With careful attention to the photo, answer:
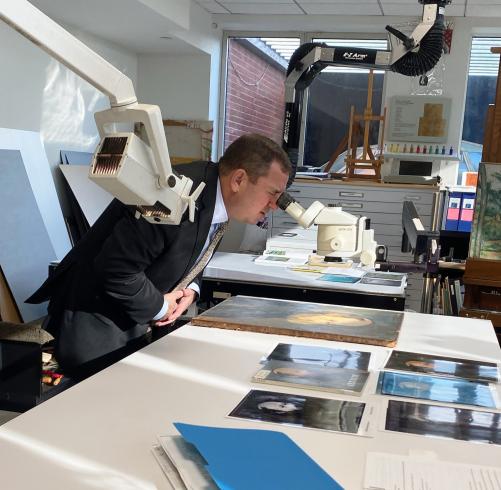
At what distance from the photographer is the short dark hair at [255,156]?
1.97 meters

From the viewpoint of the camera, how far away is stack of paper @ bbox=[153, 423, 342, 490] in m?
1.00

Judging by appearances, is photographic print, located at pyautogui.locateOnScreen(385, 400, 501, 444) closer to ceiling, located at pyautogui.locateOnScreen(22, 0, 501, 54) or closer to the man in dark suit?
the man in dark suit

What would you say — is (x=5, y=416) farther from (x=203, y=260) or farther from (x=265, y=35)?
(x=265, y=35)

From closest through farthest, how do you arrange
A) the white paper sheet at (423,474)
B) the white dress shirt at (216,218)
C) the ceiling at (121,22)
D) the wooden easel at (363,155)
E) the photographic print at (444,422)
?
the white paper sheet at (423,474) → the photographic print at (444,422) → the white dress shirt at (216,218) → the ceiling at (121,22) → the wooden easel at (363,155)

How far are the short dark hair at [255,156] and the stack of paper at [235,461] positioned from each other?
97cm

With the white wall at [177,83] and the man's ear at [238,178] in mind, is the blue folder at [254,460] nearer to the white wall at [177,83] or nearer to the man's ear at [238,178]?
the man's ear at [238,178]

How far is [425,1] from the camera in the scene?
77.2 inches

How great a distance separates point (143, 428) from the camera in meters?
1.22

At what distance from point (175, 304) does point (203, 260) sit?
0.18m

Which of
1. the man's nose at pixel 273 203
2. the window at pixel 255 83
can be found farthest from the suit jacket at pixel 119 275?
the window at pixel 255 83

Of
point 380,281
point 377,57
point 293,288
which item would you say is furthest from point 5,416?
point 377,57

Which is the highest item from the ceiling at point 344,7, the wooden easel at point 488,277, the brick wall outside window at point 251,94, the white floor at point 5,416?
the ceiling at point 344,7

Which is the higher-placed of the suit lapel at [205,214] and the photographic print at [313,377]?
the suit lapel at [205,214]

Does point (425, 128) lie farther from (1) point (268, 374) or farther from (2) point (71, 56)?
(2) point (71, 56)
